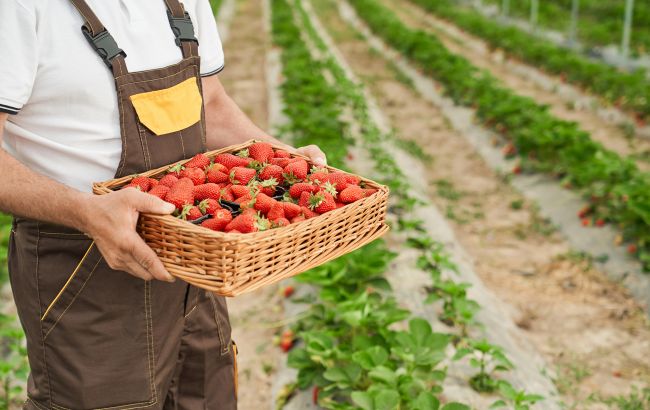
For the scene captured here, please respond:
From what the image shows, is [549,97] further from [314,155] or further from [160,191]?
[160,191]

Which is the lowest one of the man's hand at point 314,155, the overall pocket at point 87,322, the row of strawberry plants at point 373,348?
the row of strawberry plants at point 373,348

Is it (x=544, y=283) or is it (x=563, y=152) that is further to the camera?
(x=563, y=152)

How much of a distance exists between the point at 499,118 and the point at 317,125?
8.31 ft

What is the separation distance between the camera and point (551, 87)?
35.4ft

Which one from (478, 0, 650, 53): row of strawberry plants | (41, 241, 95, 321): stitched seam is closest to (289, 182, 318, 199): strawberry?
(41, 241, 95, 321): stitched seam

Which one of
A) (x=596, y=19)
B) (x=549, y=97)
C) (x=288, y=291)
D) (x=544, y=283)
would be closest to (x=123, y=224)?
(x=288, y=291)

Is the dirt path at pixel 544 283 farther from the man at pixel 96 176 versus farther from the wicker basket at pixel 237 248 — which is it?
the man at pixel 96 176

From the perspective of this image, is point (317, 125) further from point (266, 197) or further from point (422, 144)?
point (266, 197)

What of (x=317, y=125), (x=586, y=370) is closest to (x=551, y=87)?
(x=317, y=125)

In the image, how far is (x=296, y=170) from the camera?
215 cm

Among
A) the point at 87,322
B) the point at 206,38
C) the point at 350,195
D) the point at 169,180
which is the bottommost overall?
the point at 87,322

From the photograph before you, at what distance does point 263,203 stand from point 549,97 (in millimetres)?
9156

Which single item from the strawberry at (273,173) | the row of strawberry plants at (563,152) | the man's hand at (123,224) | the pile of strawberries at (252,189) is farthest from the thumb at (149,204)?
the row of strawberry plants at (563,152)

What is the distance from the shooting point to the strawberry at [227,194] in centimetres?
204
